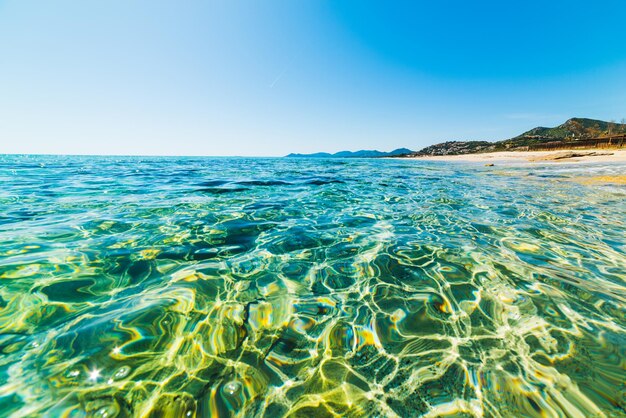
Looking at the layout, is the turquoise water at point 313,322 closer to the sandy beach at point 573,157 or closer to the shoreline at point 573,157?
the shoreline at point 573,157

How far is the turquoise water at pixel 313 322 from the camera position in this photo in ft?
5.30

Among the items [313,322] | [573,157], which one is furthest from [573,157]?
[313,322]

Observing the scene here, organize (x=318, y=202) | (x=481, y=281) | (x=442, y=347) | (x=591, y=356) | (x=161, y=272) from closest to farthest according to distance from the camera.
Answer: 1. (x=591, y=356)
2. (x=442, y=347)
3. (x=481, y=281)
4. (x=161, y=272)
5. (x=318, y=202)

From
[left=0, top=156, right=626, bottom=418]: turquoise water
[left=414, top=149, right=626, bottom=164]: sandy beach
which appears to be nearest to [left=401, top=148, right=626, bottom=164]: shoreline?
[left=414, top=149, right=626, bottom=164]: sandy beach

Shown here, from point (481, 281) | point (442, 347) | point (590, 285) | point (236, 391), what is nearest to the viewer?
point (236, 391)

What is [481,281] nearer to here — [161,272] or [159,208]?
[161,272]

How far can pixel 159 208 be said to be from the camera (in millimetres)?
6598

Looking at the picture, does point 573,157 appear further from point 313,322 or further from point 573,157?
point 313,322

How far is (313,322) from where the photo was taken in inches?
92.4

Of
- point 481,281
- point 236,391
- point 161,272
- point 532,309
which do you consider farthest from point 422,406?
point 161,272

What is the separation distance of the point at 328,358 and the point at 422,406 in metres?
0.72

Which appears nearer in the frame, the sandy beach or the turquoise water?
→ the turquoise water

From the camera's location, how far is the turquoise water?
1.61 m

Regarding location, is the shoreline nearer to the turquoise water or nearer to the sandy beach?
the sandy beach
